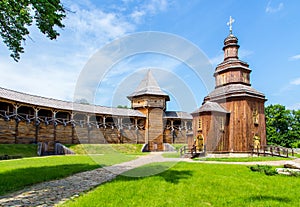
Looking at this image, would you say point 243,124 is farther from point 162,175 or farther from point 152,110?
point 152,110

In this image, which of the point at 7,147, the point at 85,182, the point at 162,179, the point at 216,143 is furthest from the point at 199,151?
the point at 7,147

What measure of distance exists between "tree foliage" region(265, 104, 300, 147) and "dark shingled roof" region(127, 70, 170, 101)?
23.3 m

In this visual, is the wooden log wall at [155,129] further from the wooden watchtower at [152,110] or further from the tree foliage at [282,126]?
the tree foliage at [282,126]

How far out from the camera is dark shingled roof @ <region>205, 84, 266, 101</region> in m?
23.3

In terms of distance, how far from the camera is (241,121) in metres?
22.9

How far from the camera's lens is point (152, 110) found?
3709cm

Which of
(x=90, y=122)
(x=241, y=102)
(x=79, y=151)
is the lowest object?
(x=79, y=151)

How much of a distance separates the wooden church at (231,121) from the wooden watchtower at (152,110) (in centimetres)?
1334

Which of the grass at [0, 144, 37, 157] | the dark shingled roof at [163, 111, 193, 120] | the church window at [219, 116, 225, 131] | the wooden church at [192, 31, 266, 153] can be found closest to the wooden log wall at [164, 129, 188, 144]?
the dark shingled roof at [163, 111, 193, 120]

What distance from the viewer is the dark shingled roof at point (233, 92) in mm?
23328

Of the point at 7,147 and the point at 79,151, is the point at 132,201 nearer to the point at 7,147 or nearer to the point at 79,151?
the point at 7,147

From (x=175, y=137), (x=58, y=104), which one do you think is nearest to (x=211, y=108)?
(x=175, y=137)

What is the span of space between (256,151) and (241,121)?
344 centimetres

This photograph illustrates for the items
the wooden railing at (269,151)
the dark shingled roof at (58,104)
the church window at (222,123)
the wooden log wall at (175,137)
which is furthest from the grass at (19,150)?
the wooden railing at (269,151)
